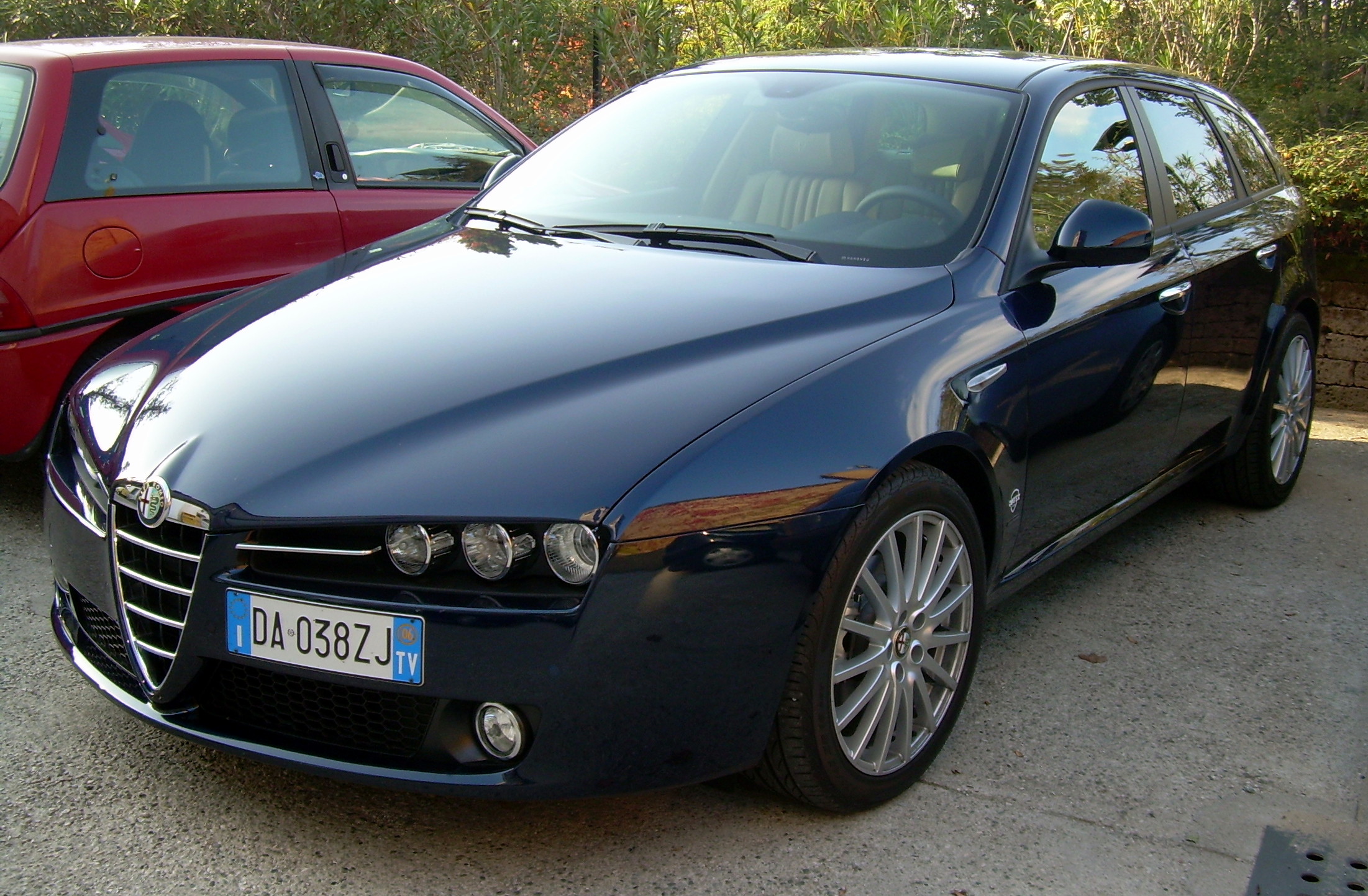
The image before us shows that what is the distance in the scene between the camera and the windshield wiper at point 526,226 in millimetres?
3416

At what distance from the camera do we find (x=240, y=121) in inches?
194

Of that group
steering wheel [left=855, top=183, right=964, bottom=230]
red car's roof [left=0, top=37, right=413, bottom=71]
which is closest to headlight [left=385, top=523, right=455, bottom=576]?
steering wheel [left=855, top=183, right=964, bottom=230]

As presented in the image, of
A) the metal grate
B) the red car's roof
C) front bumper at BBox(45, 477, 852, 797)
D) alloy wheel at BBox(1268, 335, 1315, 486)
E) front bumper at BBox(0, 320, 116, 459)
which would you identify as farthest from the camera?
alloy wheel at BBox(1268, 335, 1315, 486)

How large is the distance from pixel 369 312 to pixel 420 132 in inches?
114

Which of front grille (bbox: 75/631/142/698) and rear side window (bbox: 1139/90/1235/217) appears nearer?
front grille (bbox: 75/631/142/698)

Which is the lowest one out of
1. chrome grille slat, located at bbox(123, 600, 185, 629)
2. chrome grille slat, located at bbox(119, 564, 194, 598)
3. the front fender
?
chrome grille slat, located at bbox(123, 600, 185, 629)

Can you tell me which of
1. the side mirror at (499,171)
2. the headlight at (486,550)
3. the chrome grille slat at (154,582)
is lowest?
the chrome grille slat at (154,582)

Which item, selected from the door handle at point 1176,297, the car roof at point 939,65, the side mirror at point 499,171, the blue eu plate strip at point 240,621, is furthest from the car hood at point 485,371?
the door handle at point 1176,297

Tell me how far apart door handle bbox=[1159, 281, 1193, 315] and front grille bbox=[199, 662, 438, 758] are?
2473 millimetres

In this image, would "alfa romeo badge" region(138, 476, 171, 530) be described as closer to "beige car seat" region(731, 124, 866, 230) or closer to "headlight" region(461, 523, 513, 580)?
"headlight" region(461, 523, 513, 580)

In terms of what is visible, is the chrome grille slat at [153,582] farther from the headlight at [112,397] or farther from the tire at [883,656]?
the tire at [883,656]

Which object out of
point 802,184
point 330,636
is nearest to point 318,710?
point 330,636

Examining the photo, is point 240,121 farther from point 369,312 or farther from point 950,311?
point 950,311

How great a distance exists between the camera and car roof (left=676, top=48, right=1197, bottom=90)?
369 centimetres
